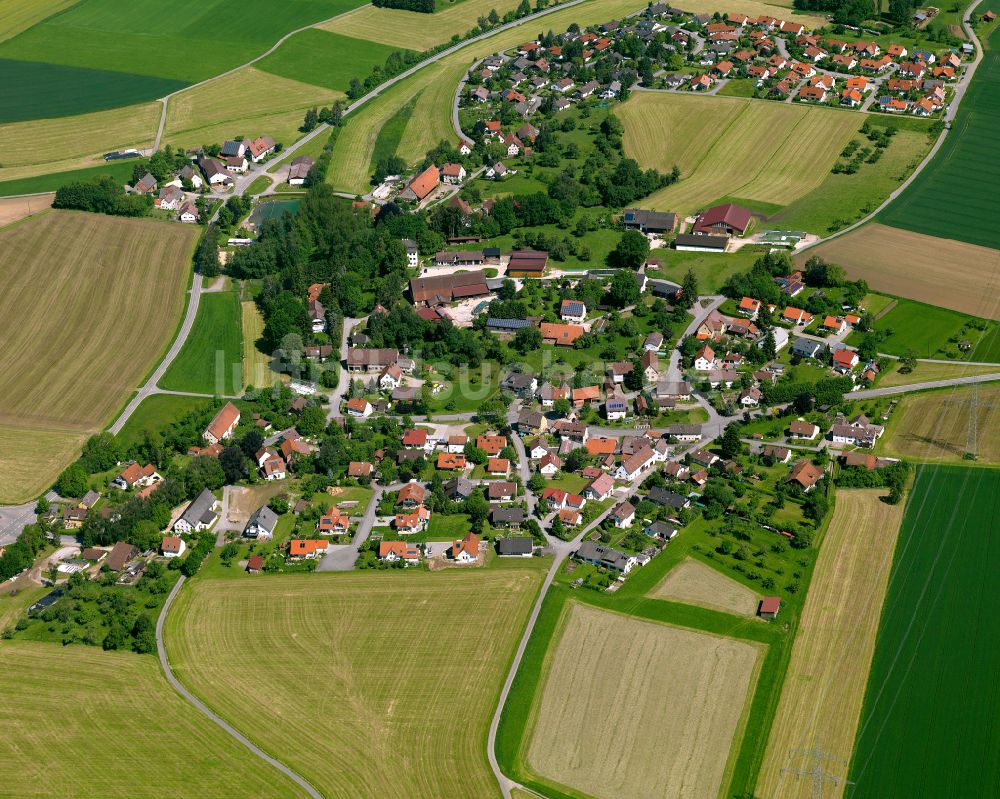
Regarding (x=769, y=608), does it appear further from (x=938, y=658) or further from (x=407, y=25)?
(x=407, y=25)

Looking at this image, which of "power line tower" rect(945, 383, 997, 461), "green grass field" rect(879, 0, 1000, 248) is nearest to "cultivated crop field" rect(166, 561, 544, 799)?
"power line tower" rect(945, 383, 997, 461)

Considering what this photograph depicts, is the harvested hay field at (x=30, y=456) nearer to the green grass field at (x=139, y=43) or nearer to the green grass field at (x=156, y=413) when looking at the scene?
the green grass field at (x=156, y=413)

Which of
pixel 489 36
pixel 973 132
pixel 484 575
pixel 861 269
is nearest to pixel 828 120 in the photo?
pixel 973 132

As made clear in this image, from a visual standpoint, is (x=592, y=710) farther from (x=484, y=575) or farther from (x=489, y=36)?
(x=489, y=36)

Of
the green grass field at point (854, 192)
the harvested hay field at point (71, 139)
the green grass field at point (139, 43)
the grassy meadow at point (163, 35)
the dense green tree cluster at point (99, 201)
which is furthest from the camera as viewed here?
the grassy meadow at point (163, 35)

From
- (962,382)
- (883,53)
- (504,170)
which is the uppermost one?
(883,53)

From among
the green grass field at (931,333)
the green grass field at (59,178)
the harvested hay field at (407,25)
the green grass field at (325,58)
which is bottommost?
the green grass field at (931,333)

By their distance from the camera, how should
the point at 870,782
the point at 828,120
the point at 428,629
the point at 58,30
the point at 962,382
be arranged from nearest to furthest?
the point at 870,782 → the point at 428,629 → the point at 962,382 → the point at 828,120 → the point at 58,30

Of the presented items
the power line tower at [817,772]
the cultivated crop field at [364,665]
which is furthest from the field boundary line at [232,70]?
the power line tower at [817,772]
